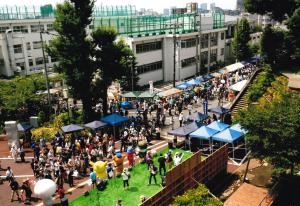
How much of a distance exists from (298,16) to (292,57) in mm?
4735

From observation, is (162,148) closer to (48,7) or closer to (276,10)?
(276,10)

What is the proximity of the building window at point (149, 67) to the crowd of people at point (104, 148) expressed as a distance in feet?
37.1

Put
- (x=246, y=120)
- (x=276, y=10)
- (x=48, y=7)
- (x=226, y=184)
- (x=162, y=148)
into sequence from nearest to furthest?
(x=246, y=120), (x=226, y=184), (x=162, y=148), (x=276, y=10), (x=48, y=7)

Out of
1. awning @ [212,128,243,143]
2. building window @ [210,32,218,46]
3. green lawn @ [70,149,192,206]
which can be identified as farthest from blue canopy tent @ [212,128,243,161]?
building window @ [210,32,218,46]

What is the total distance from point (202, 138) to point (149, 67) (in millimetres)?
26680

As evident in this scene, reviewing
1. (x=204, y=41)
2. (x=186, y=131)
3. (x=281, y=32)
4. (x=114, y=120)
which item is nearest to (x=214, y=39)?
(x=204, y=41)

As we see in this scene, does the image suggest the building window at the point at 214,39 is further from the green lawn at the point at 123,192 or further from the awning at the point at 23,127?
the green lawn at the point at 123,192

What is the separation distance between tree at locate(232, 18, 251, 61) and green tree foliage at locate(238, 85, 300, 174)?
42.0 meters

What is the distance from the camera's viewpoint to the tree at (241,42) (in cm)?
5706

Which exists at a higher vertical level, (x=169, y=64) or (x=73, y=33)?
(x=73, y=33)

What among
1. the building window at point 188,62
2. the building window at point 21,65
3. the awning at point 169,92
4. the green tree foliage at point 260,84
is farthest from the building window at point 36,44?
the green tree foliage at point 260,84

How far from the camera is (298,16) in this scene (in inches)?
1212

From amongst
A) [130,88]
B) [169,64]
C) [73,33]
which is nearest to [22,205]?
[73,33]

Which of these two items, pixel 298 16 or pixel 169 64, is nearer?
pixel 298 16
